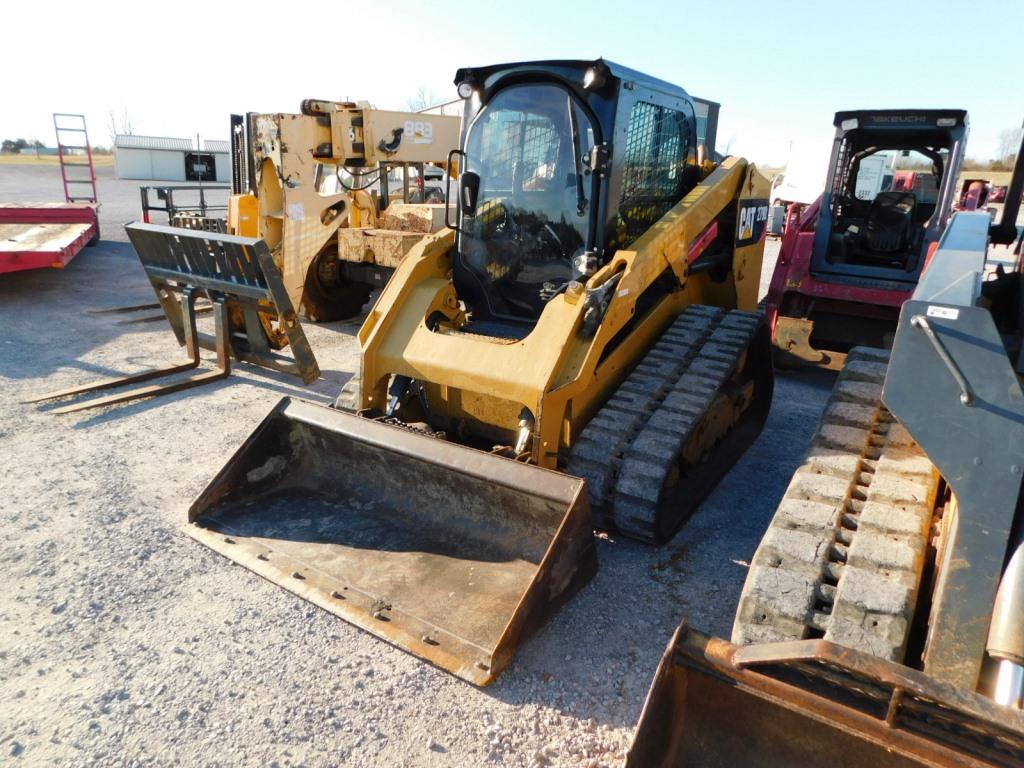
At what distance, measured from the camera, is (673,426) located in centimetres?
372

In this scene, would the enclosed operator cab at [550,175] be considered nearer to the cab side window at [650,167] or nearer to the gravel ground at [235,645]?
the cab side window at [650,167]

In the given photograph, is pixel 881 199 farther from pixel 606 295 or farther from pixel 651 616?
pixel 651 616

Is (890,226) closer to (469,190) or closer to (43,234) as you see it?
(469,190)

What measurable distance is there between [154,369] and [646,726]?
583 cm

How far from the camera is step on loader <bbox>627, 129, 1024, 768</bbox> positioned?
1.83m

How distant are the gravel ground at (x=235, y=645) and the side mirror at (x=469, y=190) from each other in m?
2.35

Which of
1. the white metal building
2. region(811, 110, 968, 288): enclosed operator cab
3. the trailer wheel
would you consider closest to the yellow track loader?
region(811, 110, 968, 288): enclosed operator cab

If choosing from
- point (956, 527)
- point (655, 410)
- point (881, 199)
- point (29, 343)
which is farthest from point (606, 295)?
point (29, 343)

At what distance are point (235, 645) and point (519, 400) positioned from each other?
1742 millimetres

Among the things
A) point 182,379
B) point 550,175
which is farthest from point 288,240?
point 550,175

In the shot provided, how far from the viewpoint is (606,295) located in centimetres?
389

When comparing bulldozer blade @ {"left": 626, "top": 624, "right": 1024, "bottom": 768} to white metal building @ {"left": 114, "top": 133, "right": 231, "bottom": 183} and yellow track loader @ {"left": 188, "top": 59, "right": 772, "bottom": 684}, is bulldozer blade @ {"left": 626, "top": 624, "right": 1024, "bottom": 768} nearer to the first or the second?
yellow track loader @ {"left": 188, "top": 59, "right": 772, "bottom": 684}

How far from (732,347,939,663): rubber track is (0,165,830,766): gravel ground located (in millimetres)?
833

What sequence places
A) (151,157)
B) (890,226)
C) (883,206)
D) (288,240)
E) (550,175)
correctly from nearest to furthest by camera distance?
(550,175) < (288,240) < (890,226) < (883,206) < (151,157)
